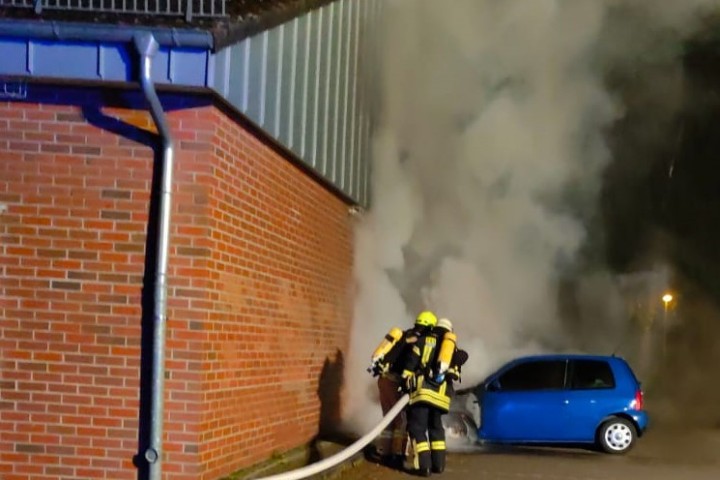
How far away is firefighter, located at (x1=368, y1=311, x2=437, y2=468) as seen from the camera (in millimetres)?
10312

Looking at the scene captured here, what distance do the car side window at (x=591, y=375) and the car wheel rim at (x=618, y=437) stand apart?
61 cm

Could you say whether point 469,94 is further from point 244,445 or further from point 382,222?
point 244,445

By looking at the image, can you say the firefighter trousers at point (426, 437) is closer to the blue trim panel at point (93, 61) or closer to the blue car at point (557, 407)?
the blue car at point (557, 407)

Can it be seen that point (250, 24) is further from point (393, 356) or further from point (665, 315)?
point (665, 315)

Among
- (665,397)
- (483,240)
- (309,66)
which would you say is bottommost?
(665,397)

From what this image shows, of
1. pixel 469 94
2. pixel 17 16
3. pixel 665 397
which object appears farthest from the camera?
pixel 665 397

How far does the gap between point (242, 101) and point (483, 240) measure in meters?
10.8

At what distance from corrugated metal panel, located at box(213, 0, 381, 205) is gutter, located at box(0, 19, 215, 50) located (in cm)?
22

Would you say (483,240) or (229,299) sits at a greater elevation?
(483,240)

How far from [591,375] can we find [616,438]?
0.94 metres

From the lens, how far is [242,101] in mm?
7398

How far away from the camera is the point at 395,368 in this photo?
10.4 m

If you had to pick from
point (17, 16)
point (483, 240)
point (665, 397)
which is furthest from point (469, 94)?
point (665, 397)

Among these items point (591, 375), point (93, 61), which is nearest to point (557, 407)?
point (591, 375)
